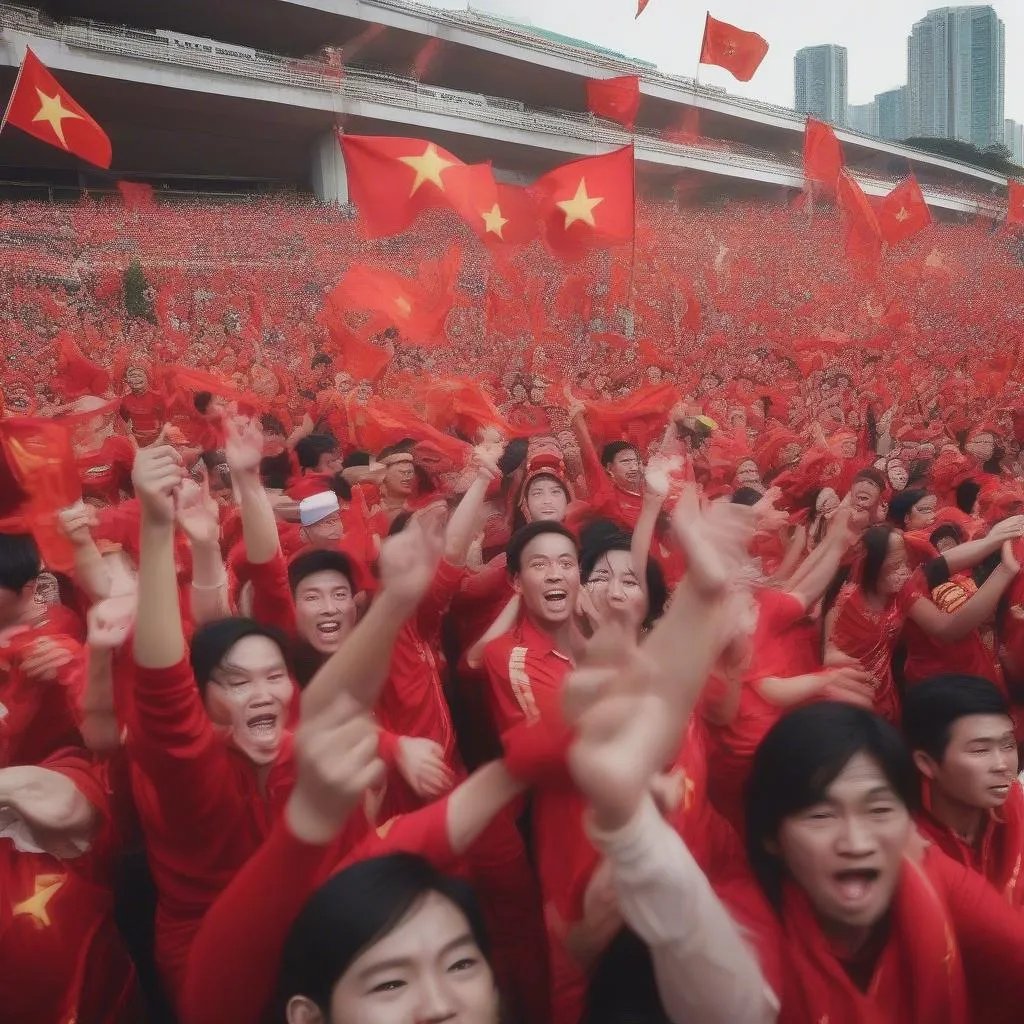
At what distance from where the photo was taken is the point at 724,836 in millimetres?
1617

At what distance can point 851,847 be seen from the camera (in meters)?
1.20

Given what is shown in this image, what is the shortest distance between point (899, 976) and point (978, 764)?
0.47m

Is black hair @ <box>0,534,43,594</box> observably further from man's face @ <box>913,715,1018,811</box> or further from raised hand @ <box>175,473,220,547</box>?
man's face @ <box>913,715,1018,811</box>

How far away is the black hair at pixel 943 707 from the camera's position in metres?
1.58

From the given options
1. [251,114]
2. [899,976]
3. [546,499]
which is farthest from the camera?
[251,114]

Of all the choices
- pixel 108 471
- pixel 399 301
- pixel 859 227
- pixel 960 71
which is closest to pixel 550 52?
pixel 859 227

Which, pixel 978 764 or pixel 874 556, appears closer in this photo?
pixel 978 764

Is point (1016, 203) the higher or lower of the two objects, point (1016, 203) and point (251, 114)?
the lower

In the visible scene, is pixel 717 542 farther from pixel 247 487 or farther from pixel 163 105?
pixel 163 105

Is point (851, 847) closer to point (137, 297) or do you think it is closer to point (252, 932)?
point (252, 932)

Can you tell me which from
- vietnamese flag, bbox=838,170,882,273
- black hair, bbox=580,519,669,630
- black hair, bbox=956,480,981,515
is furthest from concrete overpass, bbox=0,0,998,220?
black hair, bbox=580,519,669,630

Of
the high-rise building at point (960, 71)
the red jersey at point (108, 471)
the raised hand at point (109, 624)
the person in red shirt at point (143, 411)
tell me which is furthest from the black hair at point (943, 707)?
the high-rise building at point (960, 71)

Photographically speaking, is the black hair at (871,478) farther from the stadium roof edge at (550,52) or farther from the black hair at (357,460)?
the stadium roof edge at (550,52)

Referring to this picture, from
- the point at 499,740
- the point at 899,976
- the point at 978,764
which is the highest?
the point at 978,764
